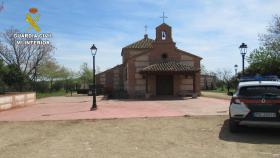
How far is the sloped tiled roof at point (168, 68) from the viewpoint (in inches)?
1084

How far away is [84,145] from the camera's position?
7.50 meters

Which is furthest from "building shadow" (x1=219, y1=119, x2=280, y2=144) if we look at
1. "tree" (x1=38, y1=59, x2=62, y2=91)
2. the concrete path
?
"tree" (x1=38, y1=59, x2=62, y2=91)

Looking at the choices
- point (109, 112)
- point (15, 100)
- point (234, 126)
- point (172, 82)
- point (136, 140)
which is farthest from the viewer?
point (172, 82)

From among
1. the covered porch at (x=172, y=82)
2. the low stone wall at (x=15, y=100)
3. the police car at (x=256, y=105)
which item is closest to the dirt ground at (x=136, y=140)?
the police car at (x=256, y=105)

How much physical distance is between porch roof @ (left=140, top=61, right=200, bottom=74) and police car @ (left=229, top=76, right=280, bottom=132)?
18691 millimetres

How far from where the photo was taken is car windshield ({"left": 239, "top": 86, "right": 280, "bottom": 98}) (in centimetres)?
847

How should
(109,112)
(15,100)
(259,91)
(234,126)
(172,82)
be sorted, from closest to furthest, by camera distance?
(259,91) → (234,126) → (109,112) → (15,100) → (172,82)

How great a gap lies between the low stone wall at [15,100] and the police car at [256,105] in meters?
13.8

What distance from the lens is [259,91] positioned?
28.2 feet

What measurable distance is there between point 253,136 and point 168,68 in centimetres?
1972

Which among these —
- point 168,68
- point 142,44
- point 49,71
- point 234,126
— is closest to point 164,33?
point 168,68

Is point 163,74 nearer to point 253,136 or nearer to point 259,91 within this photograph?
point 259,91

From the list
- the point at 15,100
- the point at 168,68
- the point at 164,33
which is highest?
the point at 164,33

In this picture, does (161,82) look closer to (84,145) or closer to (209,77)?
(84,145)
